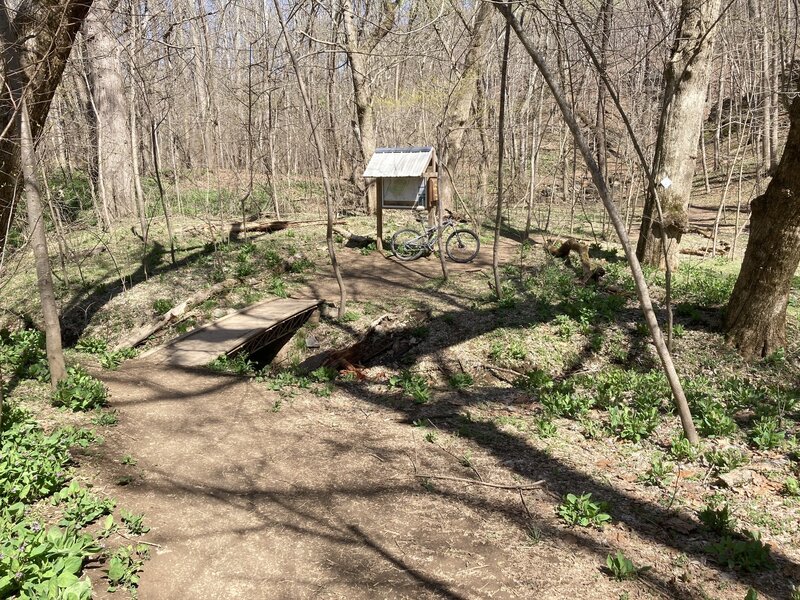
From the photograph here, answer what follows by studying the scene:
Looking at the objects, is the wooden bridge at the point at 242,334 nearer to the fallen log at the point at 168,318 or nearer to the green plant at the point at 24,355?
the fallen log at the point at 168,318

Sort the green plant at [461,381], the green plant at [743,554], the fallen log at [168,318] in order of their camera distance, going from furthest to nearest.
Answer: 1. the fallen log at [168,318]
2. the green plant at [461,381]
3. the green plant at [743,554]

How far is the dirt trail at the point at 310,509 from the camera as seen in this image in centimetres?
359

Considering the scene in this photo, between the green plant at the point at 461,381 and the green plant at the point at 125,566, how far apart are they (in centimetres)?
481

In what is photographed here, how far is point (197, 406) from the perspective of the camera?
6461mm

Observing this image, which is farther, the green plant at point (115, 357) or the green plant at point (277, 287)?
the green plant at point (277, 287)

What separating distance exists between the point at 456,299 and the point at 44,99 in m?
7.11

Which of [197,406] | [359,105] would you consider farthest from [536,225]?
[197,406]

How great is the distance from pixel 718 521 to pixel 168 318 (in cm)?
856

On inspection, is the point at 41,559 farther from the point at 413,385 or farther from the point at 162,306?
the point at 162,306

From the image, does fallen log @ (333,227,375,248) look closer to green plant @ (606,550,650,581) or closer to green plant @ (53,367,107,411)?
green plant @ (53,367,107,411)

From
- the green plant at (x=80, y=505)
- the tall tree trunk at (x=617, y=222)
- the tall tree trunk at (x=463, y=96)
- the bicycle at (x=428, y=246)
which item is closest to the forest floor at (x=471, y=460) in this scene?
the green plant at (x=80, y=505)

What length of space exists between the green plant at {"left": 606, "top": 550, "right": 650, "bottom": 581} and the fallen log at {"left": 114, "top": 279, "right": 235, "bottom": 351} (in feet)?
24.7

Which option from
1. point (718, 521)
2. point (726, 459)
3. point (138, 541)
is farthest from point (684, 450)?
point (138, 541)

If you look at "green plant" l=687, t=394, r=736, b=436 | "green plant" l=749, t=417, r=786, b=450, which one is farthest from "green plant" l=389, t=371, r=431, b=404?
"green plant" l=749, t=417, r=786, b=450
